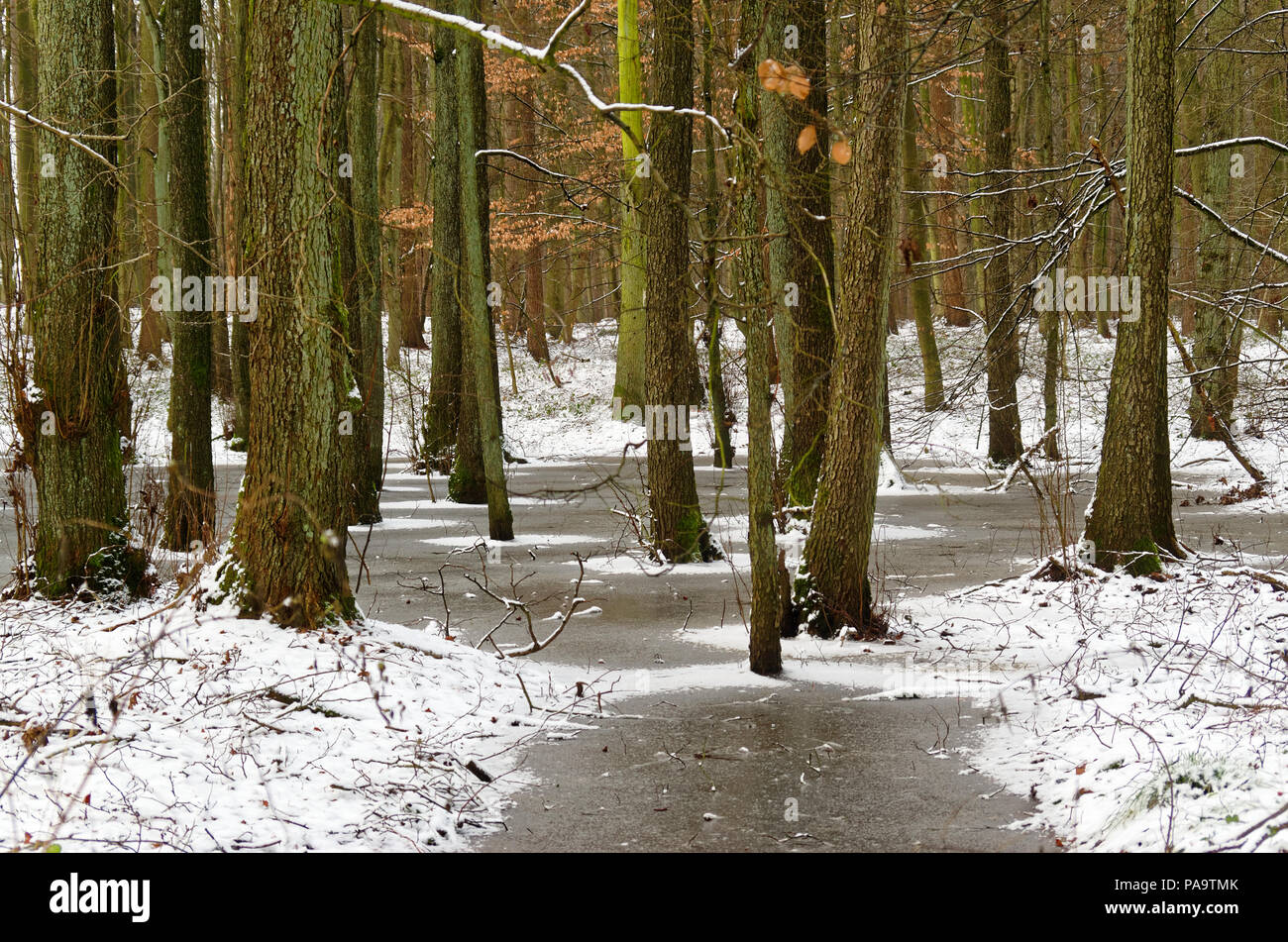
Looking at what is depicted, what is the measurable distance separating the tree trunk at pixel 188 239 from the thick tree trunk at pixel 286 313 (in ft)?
17.9

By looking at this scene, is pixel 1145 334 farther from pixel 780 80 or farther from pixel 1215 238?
pixel 1215 238

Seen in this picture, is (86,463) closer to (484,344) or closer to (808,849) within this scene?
(484,344)

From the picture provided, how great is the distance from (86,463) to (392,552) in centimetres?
506

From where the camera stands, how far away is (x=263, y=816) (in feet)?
17.0

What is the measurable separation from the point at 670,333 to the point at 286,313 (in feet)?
19.4

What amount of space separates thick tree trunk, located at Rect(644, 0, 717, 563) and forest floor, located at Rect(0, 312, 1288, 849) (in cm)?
131

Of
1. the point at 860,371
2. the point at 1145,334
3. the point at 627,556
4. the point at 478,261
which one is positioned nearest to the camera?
the point at 860,371

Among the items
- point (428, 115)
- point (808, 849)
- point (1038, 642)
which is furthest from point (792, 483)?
point (428, 115)

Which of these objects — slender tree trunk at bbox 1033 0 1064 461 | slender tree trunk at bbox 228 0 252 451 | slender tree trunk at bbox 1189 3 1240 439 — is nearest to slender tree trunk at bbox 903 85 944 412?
slender tree trunk at bbox 1033 0 1064 461

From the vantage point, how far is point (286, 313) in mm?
8172

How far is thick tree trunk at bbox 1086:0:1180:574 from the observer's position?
10688mm

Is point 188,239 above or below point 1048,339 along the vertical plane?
above

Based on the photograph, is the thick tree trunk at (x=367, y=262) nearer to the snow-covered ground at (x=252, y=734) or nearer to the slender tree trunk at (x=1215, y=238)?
the snow-covered ground at (x=252, y=734)

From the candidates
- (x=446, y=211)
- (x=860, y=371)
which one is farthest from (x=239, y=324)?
(x=860, y=371)
